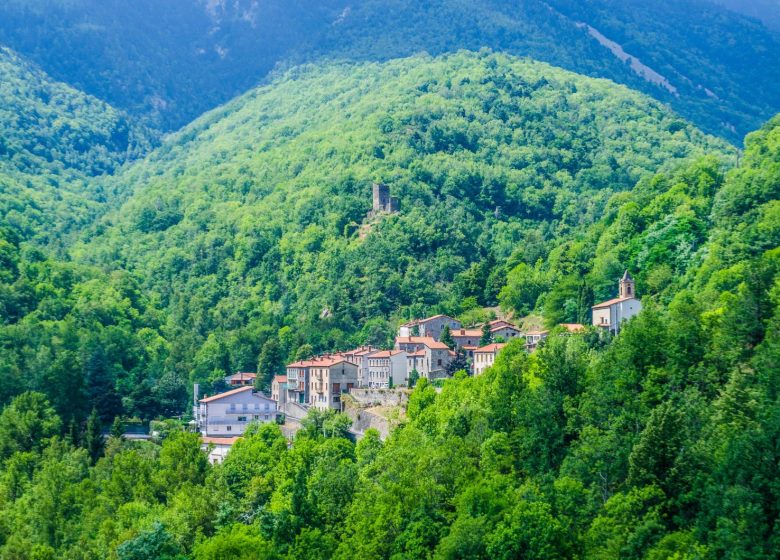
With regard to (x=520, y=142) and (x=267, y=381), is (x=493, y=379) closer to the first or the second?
(x=267, y=381)

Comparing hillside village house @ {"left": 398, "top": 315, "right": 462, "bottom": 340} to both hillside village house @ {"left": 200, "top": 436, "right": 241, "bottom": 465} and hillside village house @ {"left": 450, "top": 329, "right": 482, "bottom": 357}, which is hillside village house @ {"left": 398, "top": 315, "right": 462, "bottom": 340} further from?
hillside village house @ {"left": 200, "top": 436, "right": 241, "bottom": 465}

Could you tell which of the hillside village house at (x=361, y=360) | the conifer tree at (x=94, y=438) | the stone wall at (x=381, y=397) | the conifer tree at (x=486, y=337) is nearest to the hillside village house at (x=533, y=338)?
the conifer tree at (x=486, y=337)

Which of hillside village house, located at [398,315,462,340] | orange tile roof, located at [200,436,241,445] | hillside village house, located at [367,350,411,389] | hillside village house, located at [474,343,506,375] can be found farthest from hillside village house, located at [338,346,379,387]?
orange tile roof, located at [200,436,241,445]

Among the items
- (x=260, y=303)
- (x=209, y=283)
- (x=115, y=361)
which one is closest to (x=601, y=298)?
(x=115, y=361)

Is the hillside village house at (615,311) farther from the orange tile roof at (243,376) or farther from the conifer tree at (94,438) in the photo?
the conifer tree at (94,438)

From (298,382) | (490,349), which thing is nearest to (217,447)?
(298,382)

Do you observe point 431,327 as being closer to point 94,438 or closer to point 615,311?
point 615,311
